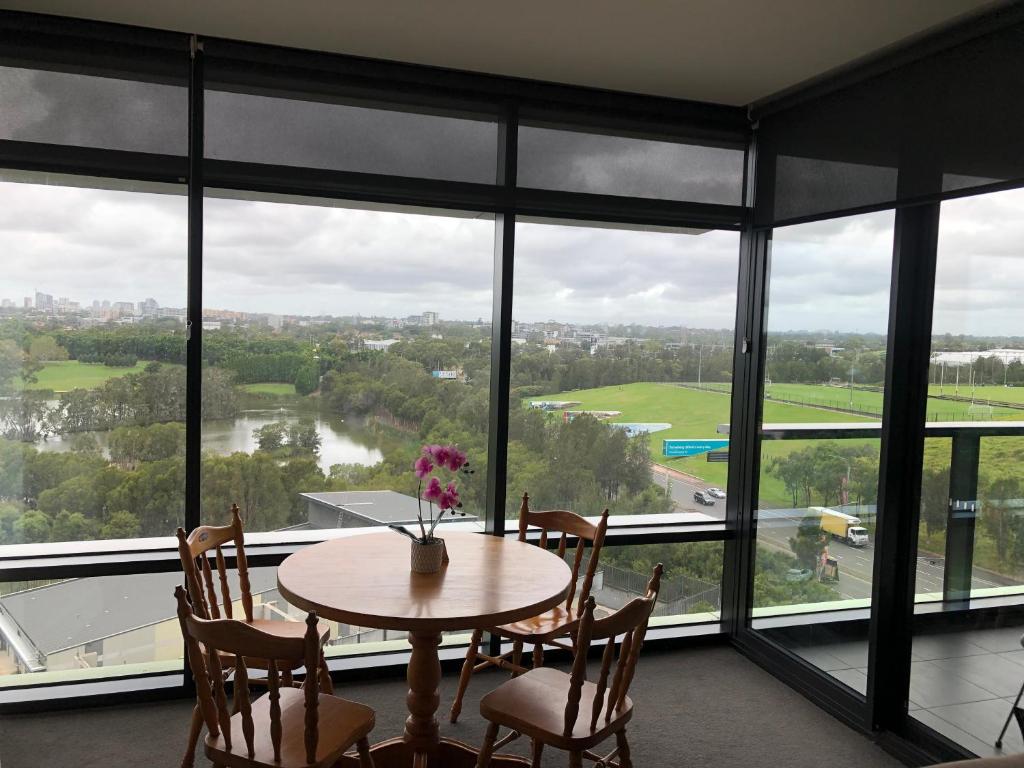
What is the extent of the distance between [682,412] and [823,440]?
2.71 ft

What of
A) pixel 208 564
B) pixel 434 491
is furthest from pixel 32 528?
pixel 434 491

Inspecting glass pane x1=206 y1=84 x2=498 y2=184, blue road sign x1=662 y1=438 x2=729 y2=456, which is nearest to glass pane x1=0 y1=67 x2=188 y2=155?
glass pane x1=206 y1=84 x2=498 y2=184

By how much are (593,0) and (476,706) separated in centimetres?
313

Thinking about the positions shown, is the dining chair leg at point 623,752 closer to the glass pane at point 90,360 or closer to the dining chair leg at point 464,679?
the dining chair leg at point 464,679

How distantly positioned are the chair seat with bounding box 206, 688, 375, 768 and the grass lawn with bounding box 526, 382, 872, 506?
2145 millimetres

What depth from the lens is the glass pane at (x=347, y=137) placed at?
3.60 m

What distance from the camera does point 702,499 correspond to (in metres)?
4.55

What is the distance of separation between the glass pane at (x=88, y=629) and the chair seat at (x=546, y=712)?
6.17ft

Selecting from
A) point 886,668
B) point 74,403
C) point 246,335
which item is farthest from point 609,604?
point 74,403

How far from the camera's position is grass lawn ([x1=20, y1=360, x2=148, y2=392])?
3494 mm

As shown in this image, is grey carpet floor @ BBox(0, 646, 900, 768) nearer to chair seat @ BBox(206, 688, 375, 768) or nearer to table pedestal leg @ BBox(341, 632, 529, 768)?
table pedestal leg @ BBox(341, 632, 529, 768)

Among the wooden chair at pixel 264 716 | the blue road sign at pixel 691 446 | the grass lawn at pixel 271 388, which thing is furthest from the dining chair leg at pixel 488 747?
the blue road sign at pixel 691 446

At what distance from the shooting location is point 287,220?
3814 mm

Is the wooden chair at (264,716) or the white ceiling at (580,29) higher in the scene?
the white ceiling at (580,29)
